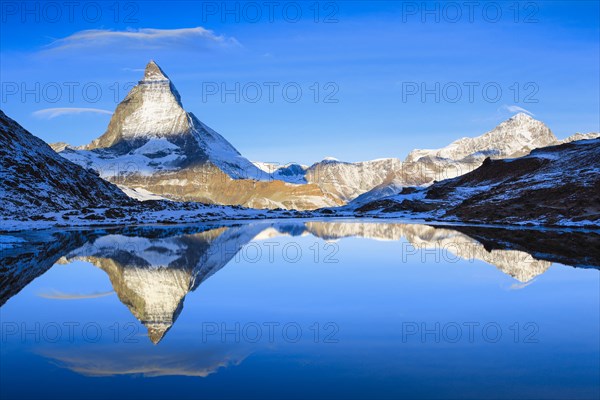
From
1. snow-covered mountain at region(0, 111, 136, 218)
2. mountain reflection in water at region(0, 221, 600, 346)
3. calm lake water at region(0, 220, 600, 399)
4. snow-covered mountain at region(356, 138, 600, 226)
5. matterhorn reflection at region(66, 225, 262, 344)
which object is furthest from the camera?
snow-covered mountain at region(0, 111, 136, 218)

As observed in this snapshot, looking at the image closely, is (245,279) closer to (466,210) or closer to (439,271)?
(439,271)

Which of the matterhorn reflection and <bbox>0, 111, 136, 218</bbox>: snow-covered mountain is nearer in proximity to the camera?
the matterhorn reflection

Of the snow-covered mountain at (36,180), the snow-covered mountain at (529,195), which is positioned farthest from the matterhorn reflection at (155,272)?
the snow-covered mountain at (529,195)

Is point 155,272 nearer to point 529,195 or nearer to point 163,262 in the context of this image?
point 163,262

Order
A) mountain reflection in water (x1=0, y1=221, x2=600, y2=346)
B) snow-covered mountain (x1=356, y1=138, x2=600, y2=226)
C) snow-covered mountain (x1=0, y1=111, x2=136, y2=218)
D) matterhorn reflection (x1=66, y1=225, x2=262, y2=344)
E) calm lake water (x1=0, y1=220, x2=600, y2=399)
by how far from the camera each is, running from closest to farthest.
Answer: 1. calm lake water (x1=0, y1=220, x2=600, y2=399)
2. matterhorn reflection (x1=66, y1=225, x2=262, y2=344)
3. mountain reflection in water (x1=0, y1=221, x2=600, y2=346)
4. snow-covered mountain (x1=356, y1=138, x2=600, y2=226)
5. snow-covered mountain (x1=0, y1=111, x2=136, y2=218)

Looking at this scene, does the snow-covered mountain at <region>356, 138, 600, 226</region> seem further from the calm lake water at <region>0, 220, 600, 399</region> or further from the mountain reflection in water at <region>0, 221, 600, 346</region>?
the calm lake water at <region>0, 220, 600, 399</region>

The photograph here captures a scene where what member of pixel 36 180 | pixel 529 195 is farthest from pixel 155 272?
pixel 529 195

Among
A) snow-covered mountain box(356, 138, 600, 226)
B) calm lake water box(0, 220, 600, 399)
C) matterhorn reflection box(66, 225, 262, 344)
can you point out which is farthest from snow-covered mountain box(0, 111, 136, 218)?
snow-covered mountain box(356, 138, 600, 226)

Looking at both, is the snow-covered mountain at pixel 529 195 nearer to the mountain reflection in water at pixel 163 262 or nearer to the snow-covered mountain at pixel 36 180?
the mountain reflection in water at pixel 163 262
